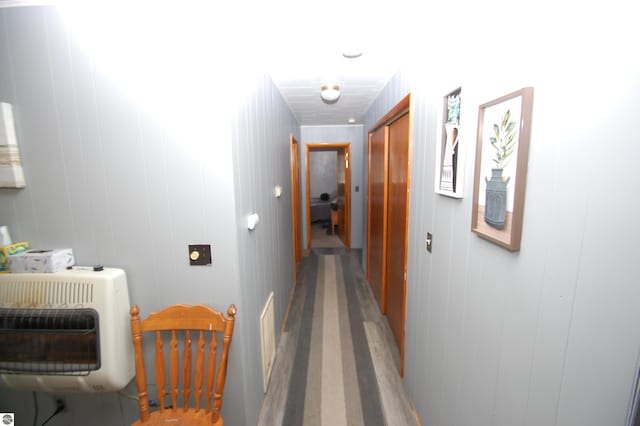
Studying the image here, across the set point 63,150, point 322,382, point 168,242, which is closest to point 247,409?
point 322,382

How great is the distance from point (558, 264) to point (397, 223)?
5.54 feet

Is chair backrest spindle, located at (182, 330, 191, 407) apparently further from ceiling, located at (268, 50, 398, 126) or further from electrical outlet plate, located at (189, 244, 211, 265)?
ceiling, located at (268, 50, 398, 126)

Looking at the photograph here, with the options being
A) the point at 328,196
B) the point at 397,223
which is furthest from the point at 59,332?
the point at 328,196

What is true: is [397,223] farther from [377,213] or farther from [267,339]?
[267,339]

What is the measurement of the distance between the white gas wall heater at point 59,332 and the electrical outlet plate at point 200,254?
0.36 meters

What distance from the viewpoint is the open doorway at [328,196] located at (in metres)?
5.10

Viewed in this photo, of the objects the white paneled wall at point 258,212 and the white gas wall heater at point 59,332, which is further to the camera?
the white paneled wall at point 258,212

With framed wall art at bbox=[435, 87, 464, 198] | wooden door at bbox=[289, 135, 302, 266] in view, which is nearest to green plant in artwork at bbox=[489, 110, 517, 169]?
framed wall art at bbox=[435, 87, 464, 198]

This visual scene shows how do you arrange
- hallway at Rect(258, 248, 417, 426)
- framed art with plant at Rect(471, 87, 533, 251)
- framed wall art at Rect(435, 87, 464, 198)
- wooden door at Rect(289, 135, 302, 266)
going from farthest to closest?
wooden door at Rect(289, 135, 302, 266), hallway at Rect(258, 248, 417, 426), framed wall art at Rect(435, 87, 464, 198), framed art with plant at Rect(471, 87, 533, 251)

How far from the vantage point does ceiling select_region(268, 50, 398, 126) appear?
6.61 feet

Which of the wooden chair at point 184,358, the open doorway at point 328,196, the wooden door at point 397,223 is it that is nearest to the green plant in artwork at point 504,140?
the wooden door at point 397,223

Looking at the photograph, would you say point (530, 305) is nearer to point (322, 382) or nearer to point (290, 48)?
point (322, 382)

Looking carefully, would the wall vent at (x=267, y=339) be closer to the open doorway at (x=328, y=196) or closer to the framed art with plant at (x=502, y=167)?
the framed art with plant at (x=502, y=167)

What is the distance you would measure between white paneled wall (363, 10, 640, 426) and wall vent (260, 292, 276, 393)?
1.18 metres
